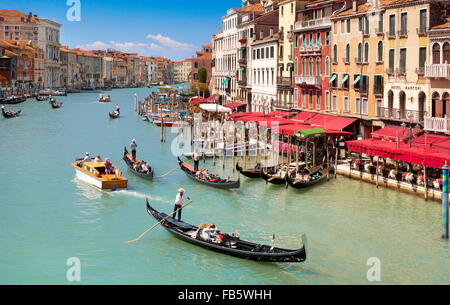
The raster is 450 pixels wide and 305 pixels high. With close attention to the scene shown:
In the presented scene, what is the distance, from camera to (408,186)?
18141 millimetres

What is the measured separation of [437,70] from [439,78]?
29 centimetres

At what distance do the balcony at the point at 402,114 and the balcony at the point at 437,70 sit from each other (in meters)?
1.49

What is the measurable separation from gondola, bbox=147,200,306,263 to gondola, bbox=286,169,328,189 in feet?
20.6

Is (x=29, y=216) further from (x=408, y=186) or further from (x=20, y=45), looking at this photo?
(x=20, y=45)

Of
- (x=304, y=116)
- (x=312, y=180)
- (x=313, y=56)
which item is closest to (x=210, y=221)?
(x=312, y=180)

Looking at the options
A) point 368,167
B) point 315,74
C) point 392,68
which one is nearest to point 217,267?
point 368,167

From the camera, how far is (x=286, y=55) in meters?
32.3

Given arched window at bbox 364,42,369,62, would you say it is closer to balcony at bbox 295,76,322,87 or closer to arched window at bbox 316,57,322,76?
balcony at bbox 295,76,322,87

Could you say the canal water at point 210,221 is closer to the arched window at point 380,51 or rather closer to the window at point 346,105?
the arched window at point 380,51

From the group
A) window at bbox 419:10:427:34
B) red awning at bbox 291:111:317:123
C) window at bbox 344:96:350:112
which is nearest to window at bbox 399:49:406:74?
window at bbox 419:10:427:34

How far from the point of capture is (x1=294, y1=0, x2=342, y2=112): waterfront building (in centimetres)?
2748

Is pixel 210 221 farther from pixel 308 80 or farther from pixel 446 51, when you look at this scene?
pixel 308 80

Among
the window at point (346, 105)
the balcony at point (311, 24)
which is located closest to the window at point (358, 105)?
the window at point (346, 105)

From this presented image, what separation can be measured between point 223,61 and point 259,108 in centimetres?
1445
